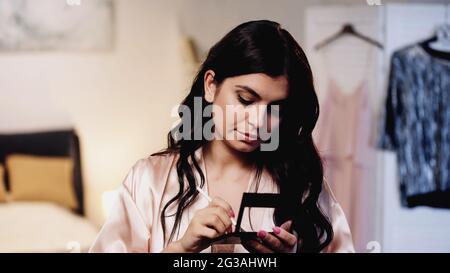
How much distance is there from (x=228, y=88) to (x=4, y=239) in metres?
0.86

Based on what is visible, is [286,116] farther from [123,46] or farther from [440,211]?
[440,211]

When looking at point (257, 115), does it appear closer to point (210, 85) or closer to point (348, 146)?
point (210, 85)

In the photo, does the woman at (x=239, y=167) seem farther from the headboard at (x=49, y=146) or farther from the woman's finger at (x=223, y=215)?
the headboard at (x=49, y=146)

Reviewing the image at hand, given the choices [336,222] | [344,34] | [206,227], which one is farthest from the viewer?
[344,34]

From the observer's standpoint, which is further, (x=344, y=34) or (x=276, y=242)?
(x=344, y=34)

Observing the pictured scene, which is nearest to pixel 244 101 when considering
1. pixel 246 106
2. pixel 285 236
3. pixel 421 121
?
pixel 246 106

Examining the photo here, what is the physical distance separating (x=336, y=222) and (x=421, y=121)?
55cm

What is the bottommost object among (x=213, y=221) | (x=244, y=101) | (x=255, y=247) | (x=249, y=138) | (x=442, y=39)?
(x=255, y=247)

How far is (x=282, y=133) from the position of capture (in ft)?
5.63

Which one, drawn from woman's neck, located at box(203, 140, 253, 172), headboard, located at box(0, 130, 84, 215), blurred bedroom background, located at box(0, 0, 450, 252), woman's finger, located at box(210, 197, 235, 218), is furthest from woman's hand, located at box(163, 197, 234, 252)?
headboard, located at box(0, 130, 84, 215)

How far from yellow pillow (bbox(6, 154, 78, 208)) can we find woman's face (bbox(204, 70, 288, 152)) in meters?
0.50

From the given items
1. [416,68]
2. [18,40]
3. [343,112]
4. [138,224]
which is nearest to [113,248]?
[138,224]

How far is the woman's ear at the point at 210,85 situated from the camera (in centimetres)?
165

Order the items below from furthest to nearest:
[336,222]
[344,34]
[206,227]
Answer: [344,34] → [336,222] → [206,227]
